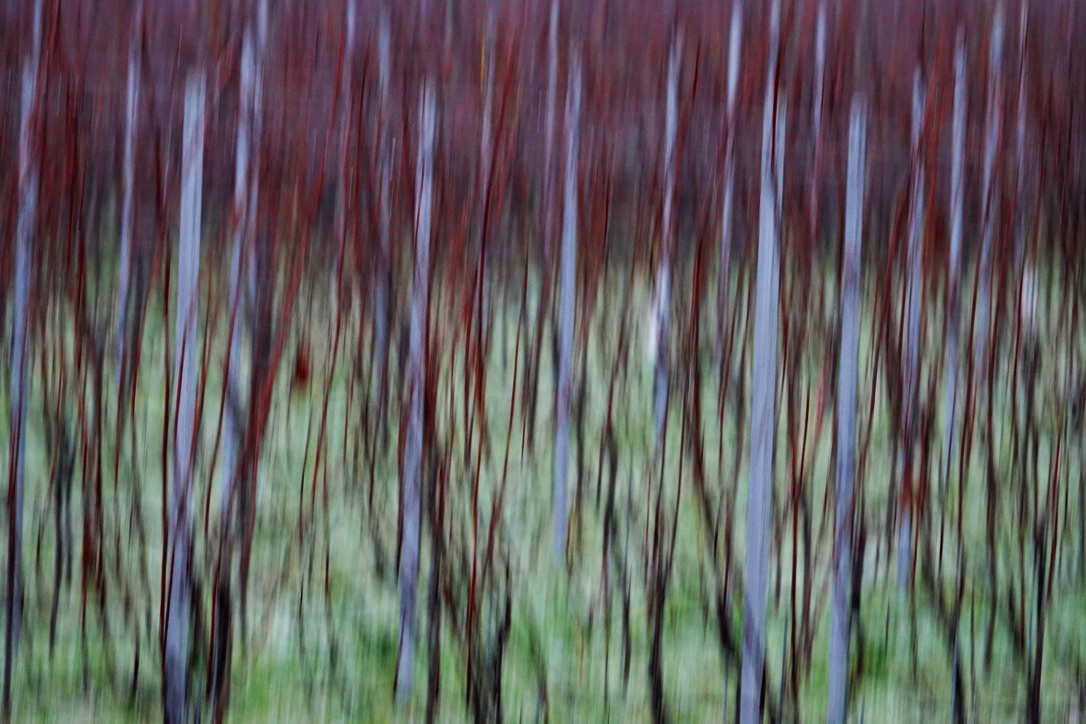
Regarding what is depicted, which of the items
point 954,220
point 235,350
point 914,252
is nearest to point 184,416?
point 235,350

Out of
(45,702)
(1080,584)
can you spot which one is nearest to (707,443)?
(1080,584)

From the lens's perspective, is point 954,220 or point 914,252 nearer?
point 914,252

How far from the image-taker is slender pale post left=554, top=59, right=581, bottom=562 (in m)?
1.65

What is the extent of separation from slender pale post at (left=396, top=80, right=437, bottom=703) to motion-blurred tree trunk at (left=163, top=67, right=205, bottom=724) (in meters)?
0.30

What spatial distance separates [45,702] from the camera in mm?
1429

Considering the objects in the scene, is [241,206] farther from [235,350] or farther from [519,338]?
[519,338]

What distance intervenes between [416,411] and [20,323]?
0.61 m

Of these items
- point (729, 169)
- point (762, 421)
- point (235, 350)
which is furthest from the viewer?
point (729, 169)

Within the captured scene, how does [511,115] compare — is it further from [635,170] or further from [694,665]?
[694,665]

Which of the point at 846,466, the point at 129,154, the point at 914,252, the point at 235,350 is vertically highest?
the point at 129,154

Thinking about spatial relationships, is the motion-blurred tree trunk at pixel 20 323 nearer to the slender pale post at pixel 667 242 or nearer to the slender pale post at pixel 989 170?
the slender pale post at pixel 667 242

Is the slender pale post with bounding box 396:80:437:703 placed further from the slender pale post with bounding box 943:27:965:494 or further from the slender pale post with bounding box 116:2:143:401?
the slender pale post with bounding box 943:27:965:494

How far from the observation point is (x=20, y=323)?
1513 mm

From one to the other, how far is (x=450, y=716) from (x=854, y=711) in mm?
597
